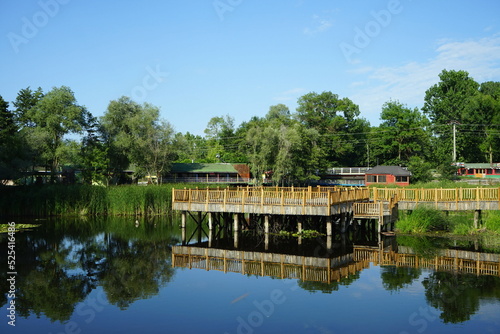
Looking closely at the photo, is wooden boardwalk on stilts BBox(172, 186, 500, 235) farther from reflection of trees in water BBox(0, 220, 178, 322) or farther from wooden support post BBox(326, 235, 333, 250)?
reflection of trees in water BBox(0, 220, 178, 322)

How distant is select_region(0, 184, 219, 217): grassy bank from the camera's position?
44.8 m

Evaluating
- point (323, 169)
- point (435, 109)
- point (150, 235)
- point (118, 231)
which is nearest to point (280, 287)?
point (150, 235)

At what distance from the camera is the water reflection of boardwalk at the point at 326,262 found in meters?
22.0

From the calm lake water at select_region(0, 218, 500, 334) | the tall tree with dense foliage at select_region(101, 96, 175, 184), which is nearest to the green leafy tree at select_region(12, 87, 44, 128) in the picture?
the tall tree with dense foliage at select_region(101, 96, 175, 184)

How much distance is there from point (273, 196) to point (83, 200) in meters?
24.4

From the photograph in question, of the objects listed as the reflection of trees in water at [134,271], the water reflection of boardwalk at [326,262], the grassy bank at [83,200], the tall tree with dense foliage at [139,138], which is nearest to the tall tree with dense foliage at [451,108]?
the tall tree with dense foliage at [139,138]

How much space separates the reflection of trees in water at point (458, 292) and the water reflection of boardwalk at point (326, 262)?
4.25 feet

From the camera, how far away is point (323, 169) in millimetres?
72625

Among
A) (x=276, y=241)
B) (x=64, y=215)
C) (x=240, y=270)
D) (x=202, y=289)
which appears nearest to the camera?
(x=202, y=289)

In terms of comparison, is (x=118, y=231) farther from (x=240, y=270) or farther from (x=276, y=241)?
(x=240, y=270)

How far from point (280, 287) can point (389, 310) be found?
513 cm

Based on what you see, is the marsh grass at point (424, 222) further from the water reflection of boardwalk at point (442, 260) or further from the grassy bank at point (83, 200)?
the grassy bank at point (83, 200)

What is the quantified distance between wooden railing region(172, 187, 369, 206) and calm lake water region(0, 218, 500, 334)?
107 inches

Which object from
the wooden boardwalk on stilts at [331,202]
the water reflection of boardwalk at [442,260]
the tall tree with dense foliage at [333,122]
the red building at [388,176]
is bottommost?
the water reflection of boardwalk at [442,260]
